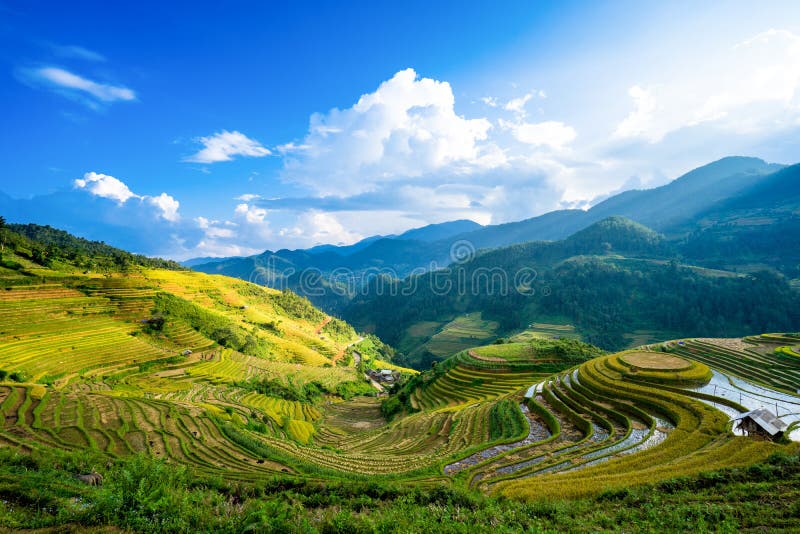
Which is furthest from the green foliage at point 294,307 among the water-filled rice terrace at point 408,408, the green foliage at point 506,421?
the green foliage at point 506,421

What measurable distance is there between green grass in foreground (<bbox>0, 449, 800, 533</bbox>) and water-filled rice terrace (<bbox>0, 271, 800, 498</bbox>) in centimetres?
181

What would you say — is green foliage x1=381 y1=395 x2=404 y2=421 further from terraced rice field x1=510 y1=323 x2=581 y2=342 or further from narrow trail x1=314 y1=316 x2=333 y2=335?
terraced rice field x1=510 y1=323 x2=581 y2=342

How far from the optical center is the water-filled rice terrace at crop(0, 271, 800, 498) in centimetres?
1934

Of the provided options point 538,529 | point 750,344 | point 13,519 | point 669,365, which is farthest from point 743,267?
point 13,519

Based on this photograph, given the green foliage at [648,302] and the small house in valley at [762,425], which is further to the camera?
the green foliage at [648,302]

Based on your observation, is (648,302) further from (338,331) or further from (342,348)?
(338,331)

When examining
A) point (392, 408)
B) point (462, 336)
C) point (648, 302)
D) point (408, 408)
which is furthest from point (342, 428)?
point (648, 302)

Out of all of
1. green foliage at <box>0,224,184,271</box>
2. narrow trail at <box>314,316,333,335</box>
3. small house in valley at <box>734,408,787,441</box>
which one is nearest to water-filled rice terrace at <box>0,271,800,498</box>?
small house in valley at <box>734,408,787,441</box>

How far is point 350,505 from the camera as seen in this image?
13.7 meters

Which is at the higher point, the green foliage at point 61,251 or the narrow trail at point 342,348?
the green foliage at point 61,251

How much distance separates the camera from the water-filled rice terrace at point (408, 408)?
19.3 meters

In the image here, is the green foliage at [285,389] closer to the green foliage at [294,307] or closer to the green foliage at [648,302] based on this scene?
the green foliage at [294,307]

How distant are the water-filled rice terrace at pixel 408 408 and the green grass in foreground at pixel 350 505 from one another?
1.81 meters

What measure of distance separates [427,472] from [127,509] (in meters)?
15.6
